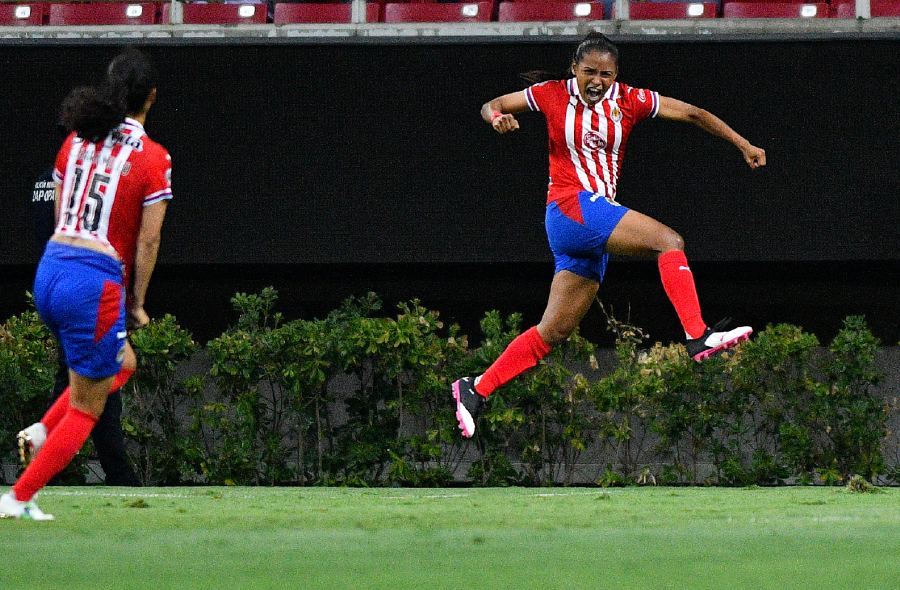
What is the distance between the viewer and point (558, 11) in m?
11.6

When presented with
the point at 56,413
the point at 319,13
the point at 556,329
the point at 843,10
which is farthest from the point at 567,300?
the point at 843,10

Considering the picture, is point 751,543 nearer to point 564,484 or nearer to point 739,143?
point 739,143

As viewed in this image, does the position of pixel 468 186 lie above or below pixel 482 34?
below

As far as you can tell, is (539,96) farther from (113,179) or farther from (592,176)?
(113,179)

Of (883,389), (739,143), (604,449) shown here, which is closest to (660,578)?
(739,143)

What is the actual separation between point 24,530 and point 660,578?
2133mm

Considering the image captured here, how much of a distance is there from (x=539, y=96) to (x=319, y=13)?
5.46m

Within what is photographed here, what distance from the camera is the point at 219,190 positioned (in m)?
11.5

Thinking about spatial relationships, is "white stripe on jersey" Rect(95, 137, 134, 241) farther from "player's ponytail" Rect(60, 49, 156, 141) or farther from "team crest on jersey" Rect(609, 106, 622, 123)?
"team crest on jersey" Rect(609, 106, 622, 123)

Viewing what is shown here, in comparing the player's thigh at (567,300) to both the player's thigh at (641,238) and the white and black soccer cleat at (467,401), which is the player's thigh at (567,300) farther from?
the white and black soccer cleat at (467,401)

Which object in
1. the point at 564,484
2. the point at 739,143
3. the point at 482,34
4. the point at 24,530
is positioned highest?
the point at 482,34

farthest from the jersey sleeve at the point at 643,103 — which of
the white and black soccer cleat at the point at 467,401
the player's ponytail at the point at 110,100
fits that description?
the player's ponytail at the point at 110,100

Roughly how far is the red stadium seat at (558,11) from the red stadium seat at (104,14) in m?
3.26

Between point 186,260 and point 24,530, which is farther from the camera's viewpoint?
point 186,260
